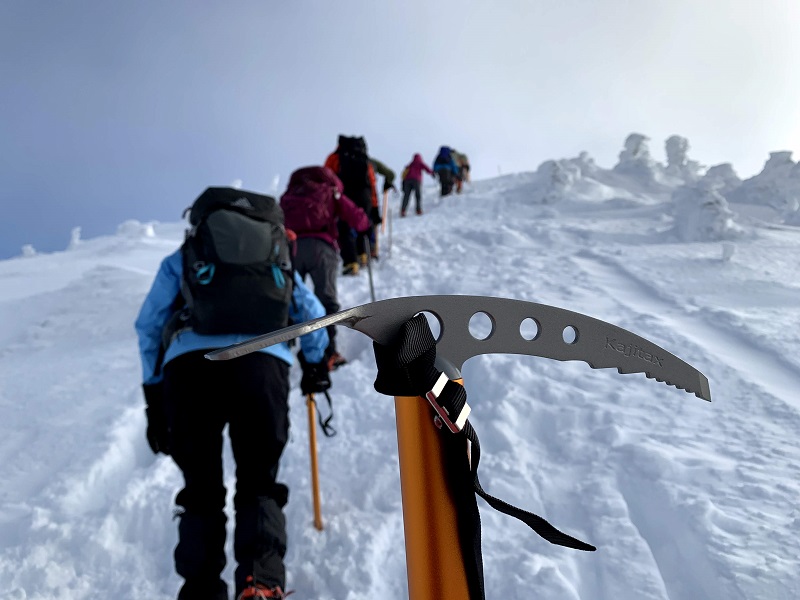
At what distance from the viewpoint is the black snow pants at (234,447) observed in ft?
6.48

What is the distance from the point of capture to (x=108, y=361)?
4.50m

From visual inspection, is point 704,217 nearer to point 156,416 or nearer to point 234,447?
point 234,447

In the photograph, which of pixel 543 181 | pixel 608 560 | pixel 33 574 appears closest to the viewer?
pixel 608 560

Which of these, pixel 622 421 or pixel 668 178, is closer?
pixel 622 421

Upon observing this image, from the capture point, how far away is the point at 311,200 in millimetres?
4977

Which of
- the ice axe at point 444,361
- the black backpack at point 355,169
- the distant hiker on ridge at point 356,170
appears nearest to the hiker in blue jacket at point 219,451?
the ice axe at point 444,361

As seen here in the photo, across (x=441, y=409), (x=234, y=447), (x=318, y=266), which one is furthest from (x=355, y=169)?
(x=441, y=409)

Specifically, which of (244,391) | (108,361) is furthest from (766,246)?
(108,361)

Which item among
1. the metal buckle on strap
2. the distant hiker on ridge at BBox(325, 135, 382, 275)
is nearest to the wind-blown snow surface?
the metal buckle on strap

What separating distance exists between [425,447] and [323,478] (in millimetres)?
2461

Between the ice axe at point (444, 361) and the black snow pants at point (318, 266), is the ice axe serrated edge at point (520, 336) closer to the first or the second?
the ice axe at point (444, 361)

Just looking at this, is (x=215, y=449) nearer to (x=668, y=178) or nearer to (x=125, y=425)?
(x=125, y=425)

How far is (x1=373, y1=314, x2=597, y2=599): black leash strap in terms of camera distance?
77cm

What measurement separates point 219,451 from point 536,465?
1738 millimetres
